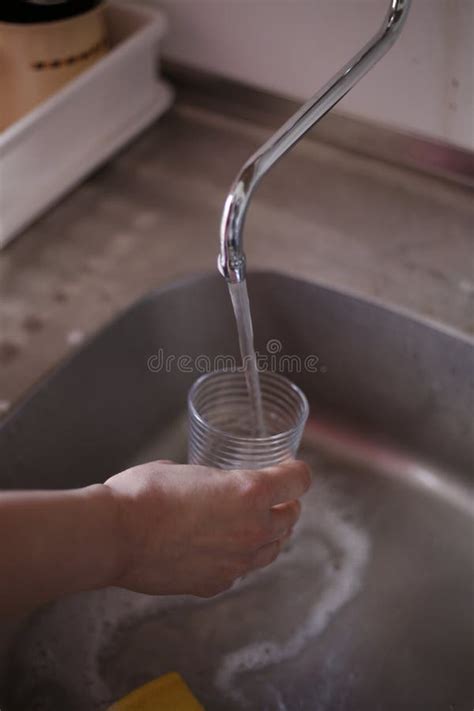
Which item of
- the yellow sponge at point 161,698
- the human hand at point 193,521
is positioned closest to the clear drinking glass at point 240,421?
the human hand at point 193,521

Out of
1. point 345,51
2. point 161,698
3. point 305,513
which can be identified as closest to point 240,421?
point 305,513

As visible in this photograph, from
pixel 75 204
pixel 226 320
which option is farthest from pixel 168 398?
pixel 75 204

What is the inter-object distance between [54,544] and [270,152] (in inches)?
10.6

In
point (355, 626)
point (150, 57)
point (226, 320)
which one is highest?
point (150, 57)

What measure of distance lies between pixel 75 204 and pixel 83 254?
0.08 metres

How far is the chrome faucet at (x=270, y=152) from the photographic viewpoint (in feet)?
1.84

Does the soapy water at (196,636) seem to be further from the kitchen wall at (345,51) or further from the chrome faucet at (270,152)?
the kitchen wall at (345,51)

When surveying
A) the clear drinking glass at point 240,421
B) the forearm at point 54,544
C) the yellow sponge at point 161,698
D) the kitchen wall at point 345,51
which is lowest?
the yellow sponge at point 161,698

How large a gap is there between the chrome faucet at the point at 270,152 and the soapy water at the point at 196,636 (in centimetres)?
26

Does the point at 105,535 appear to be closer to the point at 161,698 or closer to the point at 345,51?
the point at 161,698

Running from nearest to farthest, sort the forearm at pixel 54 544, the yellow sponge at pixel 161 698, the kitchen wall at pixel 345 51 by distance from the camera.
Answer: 1. the forearm at pixel 54 544
2. the yellow sponge at pixel 161 698
3. the kitchen wall at pixel 345 51

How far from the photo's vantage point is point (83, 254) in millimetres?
817

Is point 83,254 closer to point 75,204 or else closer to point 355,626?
point 75,204

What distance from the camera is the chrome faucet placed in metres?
0.56
